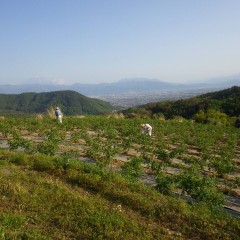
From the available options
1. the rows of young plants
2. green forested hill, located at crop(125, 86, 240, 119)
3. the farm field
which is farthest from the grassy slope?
green forested hill, located at crop(125, 86, 240, 119)

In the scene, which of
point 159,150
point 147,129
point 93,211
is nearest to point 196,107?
point 147,129

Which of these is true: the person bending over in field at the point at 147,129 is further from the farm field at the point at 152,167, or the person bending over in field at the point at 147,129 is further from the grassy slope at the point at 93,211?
the grassy slope at the point at 93,211

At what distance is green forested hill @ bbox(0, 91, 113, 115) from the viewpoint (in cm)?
13607

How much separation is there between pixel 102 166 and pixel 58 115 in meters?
12.9

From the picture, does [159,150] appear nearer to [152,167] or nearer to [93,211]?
[152,167]

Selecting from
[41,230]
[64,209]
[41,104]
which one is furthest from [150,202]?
[41,104]

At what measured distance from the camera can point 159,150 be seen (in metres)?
13.2

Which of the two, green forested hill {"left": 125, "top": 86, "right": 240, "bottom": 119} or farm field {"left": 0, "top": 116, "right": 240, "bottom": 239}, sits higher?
farm field {"left": 0, "top": 116, "right": 240, "bottom": 239}

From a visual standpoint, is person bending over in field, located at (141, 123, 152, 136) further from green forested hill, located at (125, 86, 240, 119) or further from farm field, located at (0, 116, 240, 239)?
green forested hill, located at (125, 86, 240, 119)

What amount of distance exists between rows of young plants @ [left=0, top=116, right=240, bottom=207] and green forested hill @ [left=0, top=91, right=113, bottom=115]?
110 meters

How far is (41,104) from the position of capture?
149m

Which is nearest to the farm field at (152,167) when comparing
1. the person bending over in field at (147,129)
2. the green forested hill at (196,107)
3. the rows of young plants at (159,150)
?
the rows of young plants at (159,150)

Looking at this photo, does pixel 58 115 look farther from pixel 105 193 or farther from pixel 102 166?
pixel 105 193

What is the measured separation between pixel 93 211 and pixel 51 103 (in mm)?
139196
